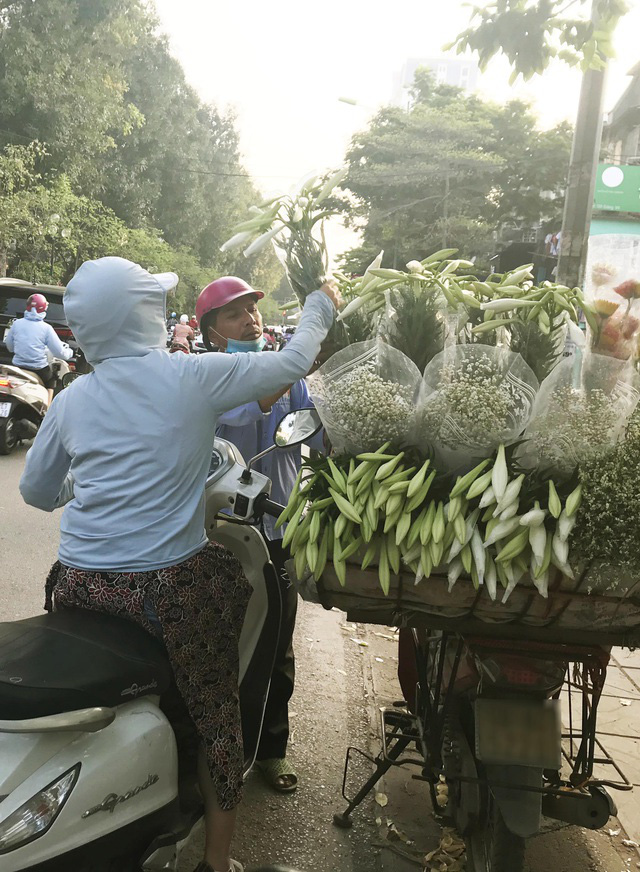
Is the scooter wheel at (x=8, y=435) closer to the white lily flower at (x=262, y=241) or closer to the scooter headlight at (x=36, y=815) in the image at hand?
the white lily flower at (x=262, y=241)

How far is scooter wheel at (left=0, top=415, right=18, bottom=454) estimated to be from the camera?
30.9 ft

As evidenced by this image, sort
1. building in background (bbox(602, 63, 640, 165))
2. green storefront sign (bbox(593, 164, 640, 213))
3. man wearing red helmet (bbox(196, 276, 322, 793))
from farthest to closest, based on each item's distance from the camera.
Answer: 1. building in background (bbox(602, 63, 640, 165))
2. green storefront sign (bbox(593, 164, 640, 213))
3. man wearing red helmet (bbox(196, 276, 322, 793))

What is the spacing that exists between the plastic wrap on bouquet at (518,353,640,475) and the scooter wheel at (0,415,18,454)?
845cm

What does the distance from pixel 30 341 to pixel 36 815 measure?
9498mm

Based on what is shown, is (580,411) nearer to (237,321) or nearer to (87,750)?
(87,750)

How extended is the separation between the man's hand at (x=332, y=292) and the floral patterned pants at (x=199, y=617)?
0.78 meters

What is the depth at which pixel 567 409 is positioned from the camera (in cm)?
194

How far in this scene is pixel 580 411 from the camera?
192 centimetres

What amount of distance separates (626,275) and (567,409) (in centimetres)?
39

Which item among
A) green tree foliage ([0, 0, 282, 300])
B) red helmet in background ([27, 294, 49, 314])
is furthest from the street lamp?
red helmet in background ([27, 294, 49, 314])

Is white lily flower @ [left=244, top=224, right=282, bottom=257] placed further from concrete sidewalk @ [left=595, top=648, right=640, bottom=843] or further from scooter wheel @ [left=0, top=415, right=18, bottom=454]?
scooter wheel @ [left=0, top=415, right=18, bottom=454]

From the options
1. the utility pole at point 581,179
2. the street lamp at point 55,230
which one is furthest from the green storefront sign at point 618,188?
the utility pole at point 581,179

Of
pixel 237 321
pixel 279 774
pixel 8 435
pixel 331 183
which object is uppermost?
pixel 331 183

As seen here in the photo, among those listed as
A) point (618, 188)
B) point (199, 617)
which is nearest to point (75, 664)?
point (199, 617)
